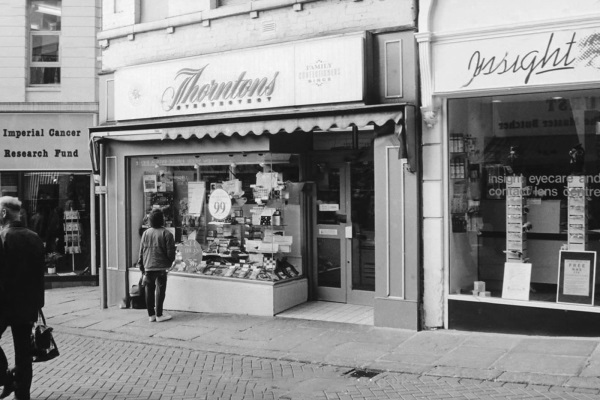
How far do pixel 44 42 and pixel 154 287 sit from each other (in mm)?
7854

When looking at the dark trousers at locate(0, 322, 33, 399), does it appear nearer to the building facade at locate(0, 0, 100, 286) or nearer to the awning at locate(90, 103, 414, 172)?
the awning at locate(90, 103, 414, 172)

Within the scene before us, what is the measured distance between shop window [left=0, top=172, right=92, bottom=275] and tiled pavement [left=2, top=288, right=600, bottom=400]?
5.33 m

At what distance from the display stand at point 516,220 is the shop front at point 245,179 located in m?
2.02

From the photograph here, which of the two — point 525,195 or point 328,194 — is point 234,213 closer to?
point 328,194

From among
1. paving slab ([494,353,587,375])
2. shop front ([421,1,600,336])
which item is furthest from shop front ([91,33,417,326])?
paving slab ([494,353,587,375])

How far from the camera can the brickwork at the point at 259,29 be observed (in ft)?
31.7

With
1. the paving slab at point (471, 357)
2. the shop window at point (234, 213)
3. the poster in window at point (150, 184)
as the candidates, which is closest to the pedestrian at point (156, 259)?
the shop window at point (234, 213)

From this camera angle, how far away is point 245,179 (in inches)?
448

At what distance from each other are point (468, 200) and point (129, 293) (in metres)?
6.11

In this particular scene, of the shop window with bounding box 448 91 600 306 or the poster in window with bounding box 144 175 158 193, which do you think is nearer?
the shop window with bounding box 448 91 600 306

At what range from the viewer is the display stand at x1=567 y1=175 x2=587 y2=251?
29.4 feet

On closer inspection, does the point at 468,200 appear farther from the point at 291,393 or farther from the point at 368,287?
the point at 291,393

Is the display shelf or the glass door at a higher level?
the glass door

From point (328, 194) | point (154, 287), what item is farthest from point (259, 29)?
point (154, 287)
